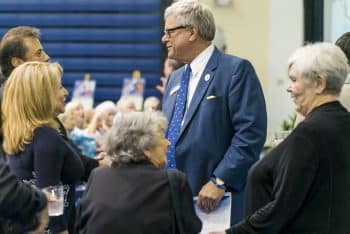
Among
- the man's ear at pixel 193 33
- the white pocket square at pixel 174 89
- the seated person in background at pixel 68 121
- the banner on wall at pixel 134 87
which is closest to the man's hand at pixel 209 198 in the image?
the white pocket square at pixel 174 89

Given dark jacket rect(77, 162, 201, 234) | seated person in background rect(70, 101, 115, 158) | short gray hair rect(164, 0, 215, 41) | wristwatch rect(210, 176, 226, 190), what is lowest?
seated person in background rect(70, 101, 115, 158)

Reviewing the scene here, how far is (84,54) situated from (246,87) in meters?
4.14

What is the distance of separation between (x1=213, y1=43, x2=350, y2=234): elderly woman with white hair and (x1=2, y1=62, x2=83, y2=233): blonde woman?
31.3 inches

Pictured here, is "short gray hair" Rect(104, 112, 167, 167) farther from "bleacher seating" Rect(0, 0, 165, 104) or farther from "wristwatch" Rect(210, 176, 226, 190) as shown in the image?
"bleacher seating" Rect(0, 0, 165, 104)

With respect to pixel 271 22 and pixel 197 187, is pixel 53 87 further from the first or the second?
pixel 271 22

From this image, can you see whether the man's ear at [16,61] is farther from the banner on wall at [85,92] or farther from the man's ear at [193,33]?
the banner on wall at [85,92]

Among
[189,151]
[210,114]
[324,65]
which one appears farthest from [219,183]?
[324,65]

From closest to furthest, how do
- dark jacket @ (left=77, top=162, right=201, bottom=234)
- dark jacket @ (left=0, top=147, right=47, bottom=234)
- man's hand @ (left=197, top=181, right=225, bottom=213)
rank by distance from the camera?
1. dark jacket @ (left=0, top=147, right=47, bottom=234)
2. dark jacket @ (left=77, top=162, right=201, bottom=234)
3. man's hand @ (left=197, top=181, right=225, bottom=213)

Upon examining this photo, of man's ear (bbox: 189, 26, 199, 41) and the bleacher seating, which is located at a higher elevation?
man's ear (bbox: 189, 26, 199, 41)

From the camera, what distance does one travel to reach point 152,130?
3.01 meters

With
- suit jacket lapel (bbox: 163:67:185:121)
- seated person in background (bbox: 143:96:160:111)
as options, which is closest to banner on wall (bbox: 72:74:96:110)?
seated person in background (bbox: 143:96:160:111)

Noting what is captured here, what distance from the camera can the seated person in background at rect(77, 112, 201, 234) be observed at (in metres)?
2.89

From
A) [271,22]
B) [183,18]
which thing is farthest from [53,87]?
[271,22]

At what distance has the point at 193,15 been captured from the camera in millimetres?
3654
